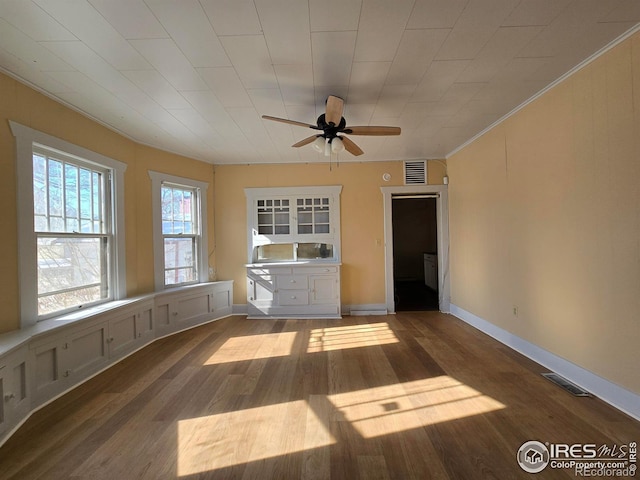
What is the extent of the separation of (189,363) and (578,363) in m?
3.72

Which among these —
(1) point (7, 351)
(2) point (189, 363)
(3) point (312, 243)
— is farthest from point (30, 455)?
(3) point (312, 243)

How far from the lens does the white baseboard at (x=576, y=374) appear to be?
2.14 meters

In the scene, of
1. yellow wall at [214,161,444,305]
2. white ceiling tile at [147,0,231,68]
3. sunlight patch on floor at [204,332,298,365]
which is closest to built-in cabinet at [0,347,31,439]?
sunlight patch on floor at [204,332,298,365]

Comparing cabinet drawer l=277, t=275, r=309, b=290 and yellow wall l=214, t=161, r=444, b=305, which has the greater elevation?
yellow wall l=214, t=161, r=444, b=305

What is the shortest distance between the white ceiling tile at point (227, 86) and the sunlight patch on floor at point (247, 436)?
2697 mm

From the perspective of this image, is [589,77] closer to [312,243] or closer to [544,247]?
[544,247]

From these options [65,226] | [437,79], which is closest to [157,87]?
[65,226]

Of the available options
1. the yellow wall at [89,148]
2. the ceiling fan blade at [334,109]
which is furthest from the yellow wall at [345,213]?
the ceiling fan blade at [334,109]

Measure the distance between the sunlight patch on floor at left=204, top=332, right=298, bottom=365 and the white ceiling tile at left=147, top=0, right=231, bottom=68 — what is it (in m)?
2.89

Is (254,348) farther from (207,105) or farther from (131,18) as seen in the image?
(131,18)

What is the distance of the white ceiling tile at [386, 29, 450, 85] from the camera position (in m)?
2.01

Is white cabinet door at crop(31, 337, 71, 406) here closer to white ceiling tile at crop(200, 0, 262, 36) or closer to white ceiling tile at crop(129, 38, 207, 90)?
white ceiling tile at crop(129, 38, 207, 90)

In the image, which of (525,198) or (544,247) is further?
(525,198)

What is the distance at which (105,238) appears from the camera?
3.53 m
